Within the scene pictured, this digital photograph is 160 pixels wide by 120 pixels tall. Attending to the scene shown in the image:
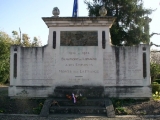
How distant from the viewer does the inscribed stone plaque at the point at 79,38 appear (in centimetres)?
1155

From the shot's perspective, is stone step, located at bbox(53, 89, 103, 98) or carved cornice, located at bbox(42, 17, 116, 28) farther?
carved cornice, located at bbox(42, 17, 116, 28)

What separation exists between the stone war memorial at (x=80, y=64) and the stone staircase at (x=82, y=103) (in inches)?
2.0

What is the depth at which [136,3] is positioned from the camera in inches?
904

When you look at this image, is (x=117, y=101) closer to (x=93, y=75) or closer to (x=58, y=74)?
(x=93, y=75)

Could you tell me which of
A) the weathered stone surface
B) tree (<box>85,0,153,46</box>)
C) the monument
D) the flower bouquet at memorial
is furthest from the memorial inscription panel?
tree (<box>85,0,153,46</box>)

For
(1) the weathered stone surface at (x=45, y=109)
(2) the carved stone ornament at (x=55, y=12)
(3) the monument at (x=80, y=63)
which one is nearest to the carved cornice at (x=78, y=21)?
(3) the monument at (x=80, y=63)

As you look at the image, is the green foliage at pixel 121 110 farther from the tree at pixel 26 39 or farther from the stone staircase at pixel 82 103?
the tree at pixel 26 39

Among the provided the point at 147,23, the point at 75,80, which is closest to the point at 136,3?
the point at 147,23

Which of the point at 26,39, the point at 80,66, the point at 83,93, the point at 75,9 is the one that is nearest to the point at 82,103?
the point at 83,93

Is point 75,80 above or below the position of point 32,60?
below

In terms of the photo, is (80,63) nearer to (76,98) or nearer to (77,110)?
(76,98)

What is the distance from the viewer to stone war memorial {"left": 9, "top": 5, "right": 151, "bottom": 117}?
11.3m

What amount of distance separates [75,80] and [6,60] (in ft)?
44.4

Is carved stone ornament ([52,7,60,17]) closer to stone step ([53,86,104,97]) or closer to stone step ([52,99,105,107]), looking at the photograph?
stone step ([53,86,104,97])
